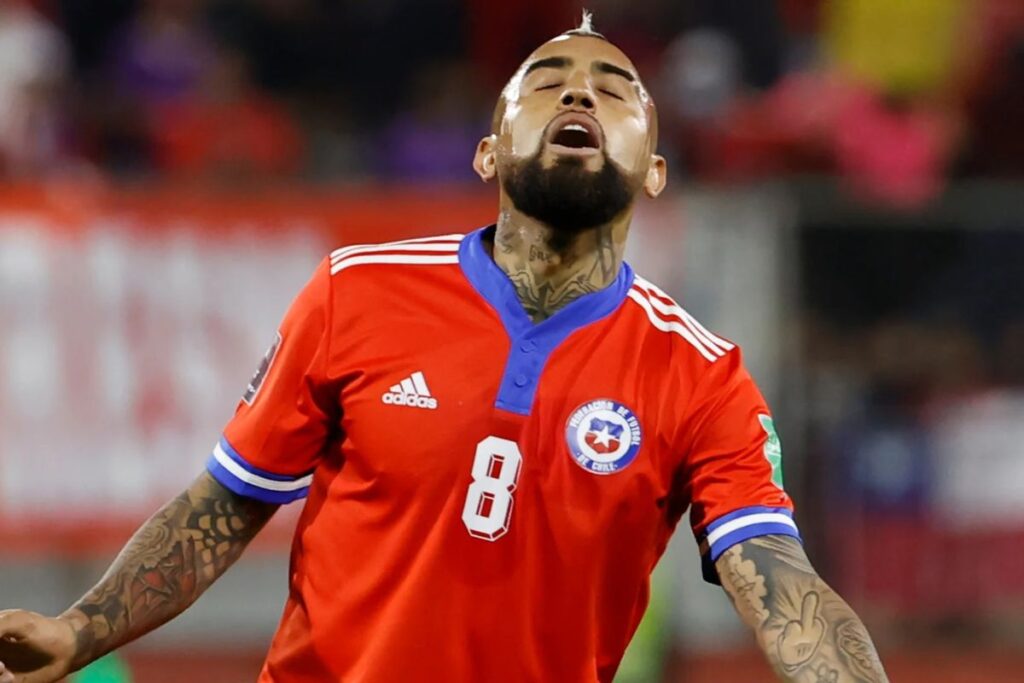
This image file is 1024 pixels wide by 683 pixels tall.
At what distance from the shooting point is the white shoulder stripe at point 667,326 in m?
3.59

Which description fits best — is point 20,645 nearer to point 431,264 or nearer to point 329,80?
point 431,264

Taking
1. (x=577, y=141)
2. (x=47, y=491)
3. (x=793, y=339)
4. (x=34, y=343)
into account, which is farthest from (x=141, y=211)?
(x=577, y=141)

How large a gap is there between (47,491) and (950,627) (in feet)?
14.5

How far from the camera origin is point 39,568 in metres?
8.67

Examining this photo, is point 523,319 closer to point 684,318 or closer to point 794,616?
point 684,318

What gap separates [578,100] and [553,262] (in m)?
0.32

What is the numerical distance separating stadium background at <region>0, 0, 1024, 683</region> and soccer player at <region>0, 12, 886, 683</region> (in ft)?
15.0

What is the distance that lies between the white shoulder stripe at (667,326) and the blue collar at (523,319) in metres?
0.03

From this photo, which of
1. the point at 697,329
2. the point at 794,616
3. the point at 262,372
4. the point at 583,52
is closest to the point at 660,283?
the point at 583,52

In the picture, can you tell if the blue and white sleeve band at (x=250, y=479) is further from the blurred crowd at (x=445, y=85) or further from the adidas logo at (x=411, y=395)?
the blurred crowd at (x=445, y=85)

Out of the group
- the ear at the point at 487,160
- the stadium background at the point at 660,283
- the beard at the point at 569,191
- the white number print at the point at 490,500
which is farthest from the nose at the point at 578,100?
the stadium background at the point at 660,283

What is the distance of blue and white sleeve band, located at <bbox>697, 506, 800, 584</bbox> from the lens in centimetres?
344

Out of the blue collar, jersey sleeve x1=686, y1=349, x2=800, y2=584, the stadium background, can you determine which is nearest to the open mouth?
the blue collar

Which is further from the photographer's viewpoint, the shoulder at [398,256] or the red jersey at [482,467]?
the shoulder at [398,256]
